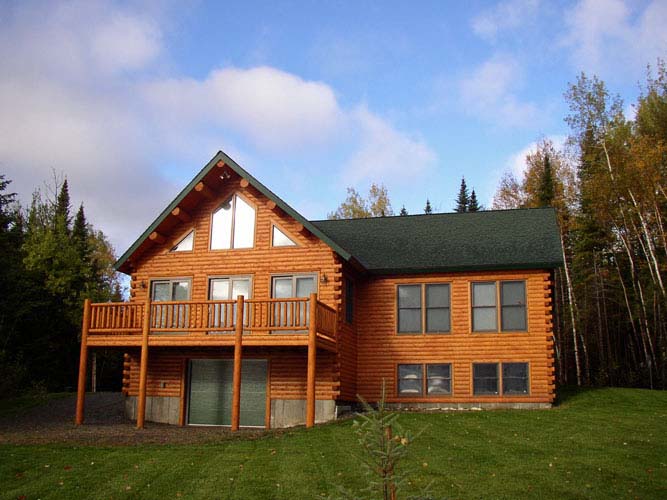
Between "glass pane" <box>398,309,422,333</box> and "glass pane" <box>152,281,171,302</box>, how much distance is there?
705 cm

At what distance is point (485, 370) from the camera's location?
2064 cm

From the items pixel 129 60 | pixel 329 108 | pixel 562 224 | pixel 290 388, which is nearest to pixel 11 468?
pixel 290 388

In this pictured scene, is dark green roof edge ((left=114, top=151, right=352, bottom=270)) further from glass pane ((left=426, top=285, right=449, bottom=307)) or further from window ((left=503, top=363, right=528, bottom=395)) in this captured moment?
window ((left=503, top=363, right=528, bottom=395))

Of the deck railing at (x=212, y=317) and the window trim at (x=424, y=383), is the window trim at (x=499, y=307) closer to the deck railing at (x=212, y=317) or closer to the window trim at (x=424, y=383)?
the window trim at (x=424, y=383)

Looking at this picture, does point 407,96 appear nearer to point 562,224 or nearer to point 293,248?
point 293,248

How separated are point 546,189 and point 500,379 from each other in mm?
18259

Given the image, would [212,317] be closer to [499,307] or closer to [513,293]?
[499,307]

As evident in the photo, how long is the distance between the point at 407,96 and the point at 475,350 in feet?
27.4

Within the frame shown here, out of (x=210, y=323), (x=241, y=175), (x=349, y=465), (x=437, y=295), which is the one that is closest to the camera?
(x=349, y=465)

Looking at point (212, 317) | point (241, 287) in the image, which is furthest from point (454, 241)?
point (212, 317)

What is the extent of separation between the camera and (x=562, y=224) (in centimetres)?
3472

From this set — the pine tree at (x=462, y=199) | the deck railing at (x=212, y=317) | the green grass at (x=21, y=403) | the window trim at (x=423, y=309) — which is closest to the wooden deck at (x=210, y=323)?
the deck railing at (x=212, y=317)

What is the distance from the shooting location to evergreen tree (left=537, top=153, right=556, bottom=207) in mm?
35906

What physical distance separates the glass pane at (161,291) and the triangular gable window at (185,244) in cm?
107
